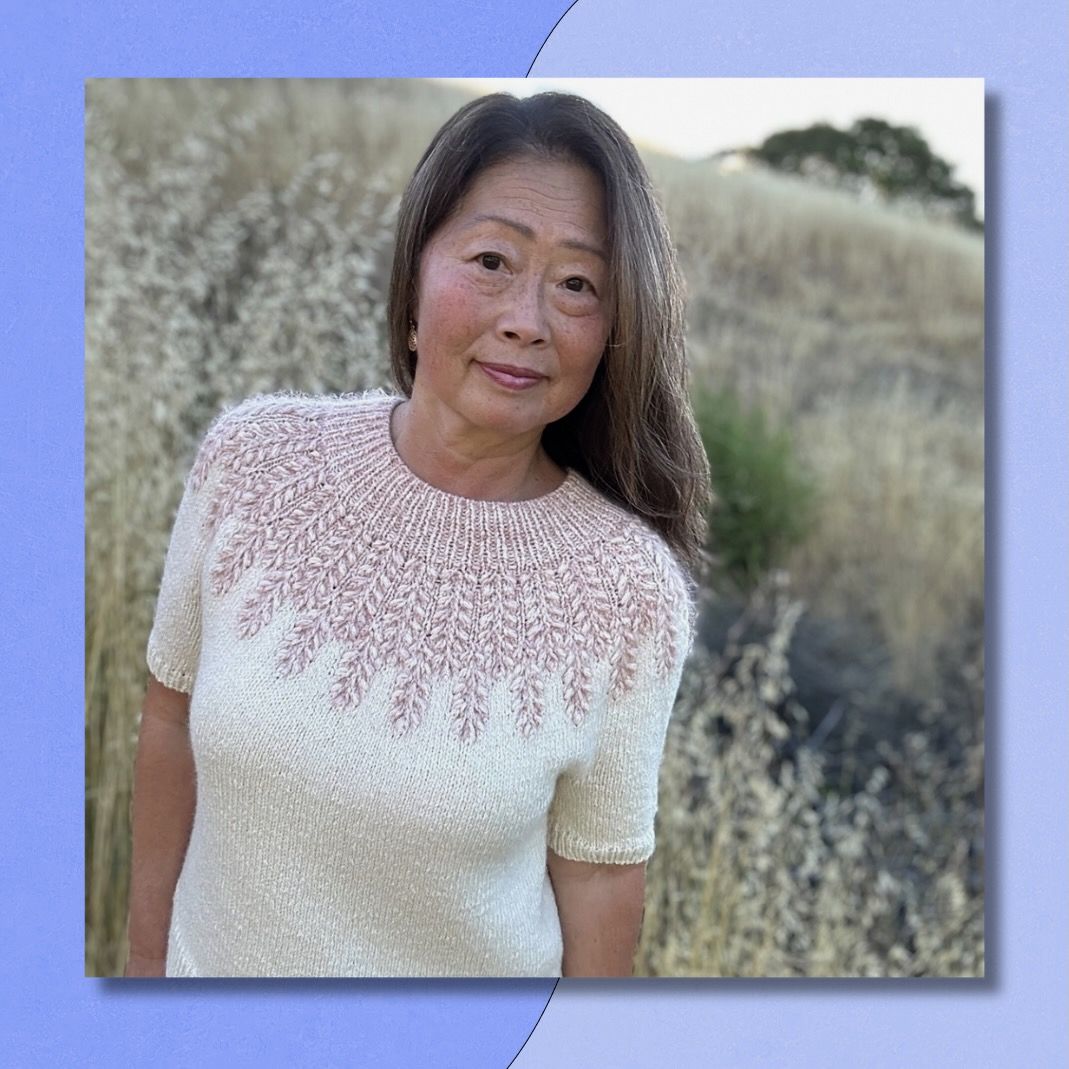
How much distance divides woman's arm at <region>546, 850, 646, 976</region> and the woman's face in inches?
21.3

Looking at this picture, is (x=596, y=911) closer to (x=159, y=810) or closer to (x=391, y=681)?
(x=391, y=681)

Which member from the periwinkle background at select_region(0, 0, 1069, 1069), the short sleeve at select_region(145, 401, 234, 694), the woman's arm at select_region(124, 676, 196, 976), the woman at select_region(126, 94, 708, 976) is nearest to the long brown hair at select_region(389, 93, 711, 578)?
the woman at select_region(126, 94, 708, 976)

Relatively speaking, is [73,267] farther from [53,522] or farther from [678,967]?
[678,967]

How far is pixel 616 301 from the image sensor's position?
145 centimetres

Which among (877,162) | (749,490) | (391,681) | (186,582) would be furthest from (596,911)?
(877,162)

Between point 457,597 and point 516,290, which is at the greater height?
point 516,290

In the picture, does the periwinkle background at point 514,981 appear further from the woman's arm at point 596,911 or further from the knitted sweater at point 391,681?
the knitted sweater at point 391,681

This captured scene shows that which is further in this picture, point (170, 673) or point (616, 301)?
point (170, 673)

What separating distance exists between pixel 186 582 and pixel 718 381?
105cm

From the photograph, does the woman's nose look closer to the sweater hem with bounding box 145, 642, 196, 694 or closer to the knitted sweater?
the knitted sweater

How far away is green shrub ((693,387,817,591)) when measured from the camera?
7.19 ft

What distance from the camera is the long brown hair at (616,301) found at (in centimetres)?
144

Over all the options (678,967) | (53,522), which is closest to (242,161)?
(53,522)

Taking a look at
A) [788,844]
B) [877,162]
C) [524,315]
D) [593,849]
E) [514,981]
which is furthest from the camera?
[788,844]
